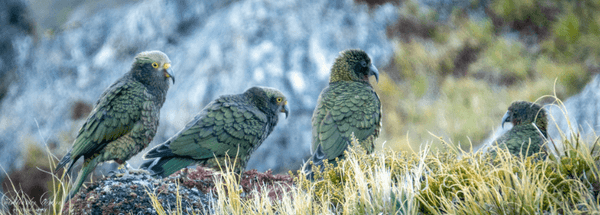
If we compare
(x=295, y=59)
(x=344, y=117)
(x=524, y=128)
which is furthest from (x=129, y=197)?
(x=524, y=128)

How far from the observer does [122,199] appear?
3.65 metres

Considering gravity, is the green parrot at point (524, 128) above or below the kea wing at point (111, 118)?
above

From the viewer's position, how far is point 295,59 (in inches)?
253

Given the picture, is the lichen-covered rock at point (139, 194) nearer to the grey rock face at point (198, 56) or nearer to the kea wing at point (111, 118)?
the kea wing at point (111, 118)

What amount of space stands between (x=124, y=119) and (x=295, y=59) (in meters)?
3.19

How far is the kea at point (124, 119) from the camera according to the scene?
148 inches

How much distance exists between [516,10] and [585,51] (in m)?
1.32

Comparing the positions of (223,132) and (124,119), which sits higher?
(223,132)

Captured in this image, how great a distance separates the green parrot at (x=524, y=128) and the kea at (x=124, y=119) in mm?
3810

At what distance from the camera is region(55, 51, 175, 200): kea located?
12.3 feet

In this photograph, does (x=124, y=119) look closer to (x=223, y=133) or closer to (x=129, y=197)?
(x=129, y=197)

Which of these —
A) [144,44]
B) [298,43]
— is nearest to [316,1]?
[298,43]

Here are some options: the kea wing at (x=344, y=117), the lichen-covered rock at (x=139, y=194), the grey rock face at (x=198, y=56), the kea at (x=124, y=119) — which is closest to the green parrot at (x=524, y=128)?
the kea wing at (x=344, y=117)

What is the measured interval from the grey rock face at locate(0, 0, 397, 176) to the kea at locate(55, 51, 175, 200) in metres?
1.92
